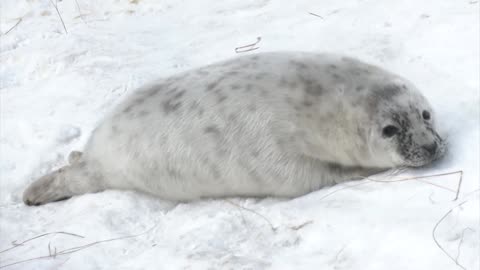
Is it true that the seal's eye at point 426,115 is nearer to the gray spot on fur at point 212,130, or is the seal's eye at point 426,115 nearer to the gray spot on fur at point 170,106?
the gray spot on fur at point 212,130

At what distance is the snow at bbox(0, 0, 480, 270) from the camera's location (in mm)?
2422

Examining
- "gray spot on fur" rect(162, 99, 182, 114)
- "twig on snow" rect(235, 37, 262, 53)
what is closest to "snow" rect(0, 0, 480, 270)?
"twig on snow" rect(235, 37, 262, 53)

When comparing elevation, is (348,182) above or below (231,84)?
below

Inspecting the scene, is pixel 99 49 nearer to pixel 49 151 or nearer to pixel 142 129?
pixel 49 151

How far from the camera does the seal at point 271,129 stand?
9.59ft

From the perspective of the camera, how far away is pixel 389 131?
9.53ft

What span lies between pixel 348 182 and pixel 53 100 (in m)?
2.00

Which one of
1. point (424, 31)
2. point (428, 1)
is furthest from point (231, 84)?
point (428, 1)

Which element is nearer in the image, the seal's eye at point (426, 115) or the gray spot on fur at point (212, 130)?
the seal's eye at point (426, 115)

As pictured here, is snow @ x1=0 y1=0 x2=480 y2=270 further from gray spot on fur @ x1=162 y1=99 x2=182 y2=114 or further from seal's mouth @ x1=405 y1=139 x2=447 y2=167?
gray spot on fur @ x1=162 y1=99 x2=182 y2=114

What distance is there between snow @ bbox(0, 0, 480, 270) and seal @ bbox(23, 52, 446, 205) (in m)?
0.10

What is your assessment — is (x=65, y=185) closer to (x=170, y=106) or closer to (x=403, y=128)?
(x=170, y=106)

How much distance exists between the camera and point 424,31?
12.6 feet

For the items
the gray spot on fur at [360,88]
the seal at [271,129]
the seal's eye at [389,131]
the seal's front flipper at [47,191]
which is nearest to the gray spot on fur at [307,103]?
the seal at [271,129]
